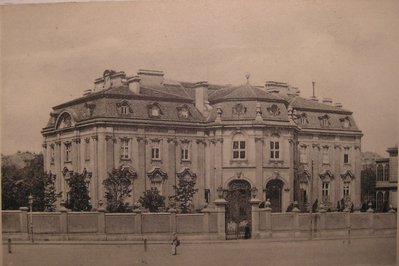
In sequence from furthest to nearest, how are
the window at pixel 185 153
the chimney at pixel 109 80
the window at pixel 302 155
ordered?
the window at pixel 302 155, the window at pixel 185 153, the chimney at pixel 109 80

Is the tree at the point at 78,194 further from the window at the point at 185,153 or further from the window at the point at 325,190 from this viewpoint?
the window at the point at 325,190

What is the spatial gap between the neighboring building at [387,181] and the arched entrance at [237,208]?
150cm

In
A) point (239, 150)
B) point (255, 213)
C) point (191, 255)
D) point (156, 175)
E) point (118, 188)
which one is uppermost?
point (239, 150)

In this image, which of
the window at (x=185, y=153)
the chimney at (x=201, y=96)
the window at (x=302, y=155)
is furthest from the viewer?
the window at (x=302, y=155)

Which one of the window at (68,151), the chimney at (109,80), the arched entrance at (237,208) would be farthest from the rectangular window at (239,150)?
the window at (68,151)

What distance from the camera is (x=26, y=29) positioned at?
8.41 m

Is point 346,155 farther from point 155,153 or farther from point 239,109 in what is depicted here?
point 155,153

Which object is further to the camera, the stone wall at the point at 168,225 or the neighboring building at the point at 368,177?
the neighboring building at the point at 368,177

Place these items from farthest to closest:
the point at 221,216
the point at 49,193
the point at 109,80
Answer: the point at 221,216 < the point at 49,193 < the point at 109,80

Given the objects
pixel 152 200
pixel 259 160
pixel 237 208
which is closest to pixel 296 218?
pixel 237 208

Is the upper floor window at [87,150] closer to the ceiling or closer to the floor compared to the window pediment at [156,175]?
closer to the ceiling

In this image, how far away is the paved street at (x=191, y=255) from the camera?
843 cm

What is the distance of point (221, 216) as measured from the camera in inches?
340

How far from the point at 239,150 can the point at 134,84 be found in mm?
1422
